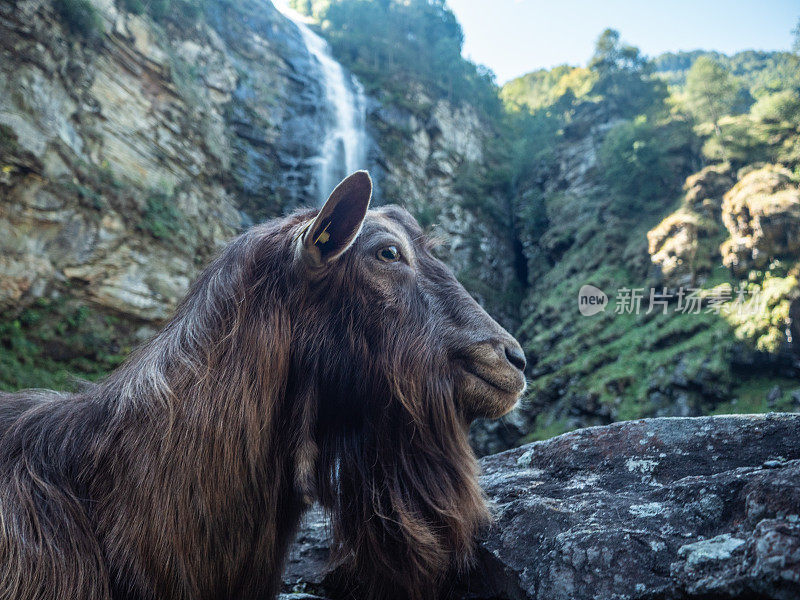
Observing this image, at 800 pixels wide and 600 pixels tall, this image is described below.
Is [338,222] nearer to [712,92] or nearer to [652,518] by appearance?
[652,518]

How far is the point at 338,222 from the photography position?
1.56 meters

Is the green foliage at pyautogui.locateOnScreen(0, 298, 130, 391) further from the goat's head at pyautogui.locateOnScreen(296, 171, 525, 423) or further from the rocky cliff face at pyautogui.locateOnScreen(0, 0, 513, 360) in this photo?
the goat's head at pyautogui.locateOnScreen(296, 171, 525, 423)

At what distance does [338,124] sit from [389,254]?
2069 cm

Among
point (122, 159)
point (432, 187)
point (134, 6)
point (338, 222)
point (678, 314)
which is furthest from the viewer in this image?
point (432, 187)

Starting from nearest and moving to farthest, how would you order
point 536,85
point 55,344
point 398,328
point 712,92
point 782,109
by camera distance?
point 398,328
point 55,344
point 782,109
point 712,92
point 536,85

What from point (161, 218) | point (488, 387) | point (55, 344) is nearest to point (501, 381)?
point (488, 387)

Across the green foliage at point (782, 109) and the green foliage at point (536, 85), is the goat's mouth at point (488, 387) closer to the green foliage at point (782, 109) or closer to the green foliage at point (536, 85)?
Answer: the green foliage at point (782, 109)

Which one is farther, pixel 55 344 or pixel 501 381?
pixel 55 344

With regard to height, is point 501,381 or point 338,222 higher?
point 338,222

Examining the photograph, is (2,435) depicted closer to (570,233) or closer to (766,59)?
(570,233)

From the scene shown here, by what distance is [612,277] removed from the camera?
2086 centimetres

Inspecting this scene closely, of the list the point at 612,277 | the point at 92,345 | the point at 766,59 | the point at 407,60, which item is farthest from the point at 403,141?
the point at 766,59

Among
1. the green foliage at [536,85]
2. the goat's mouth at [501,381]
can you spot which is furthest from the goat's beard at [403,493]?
the green foliage at [536,85]

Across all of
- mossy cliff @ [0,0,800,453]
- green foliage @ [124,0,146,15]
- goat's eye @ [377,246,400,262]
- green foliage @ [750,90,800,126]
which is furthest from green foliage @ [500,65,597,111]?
goat's eye @ [377,246,400,262]
